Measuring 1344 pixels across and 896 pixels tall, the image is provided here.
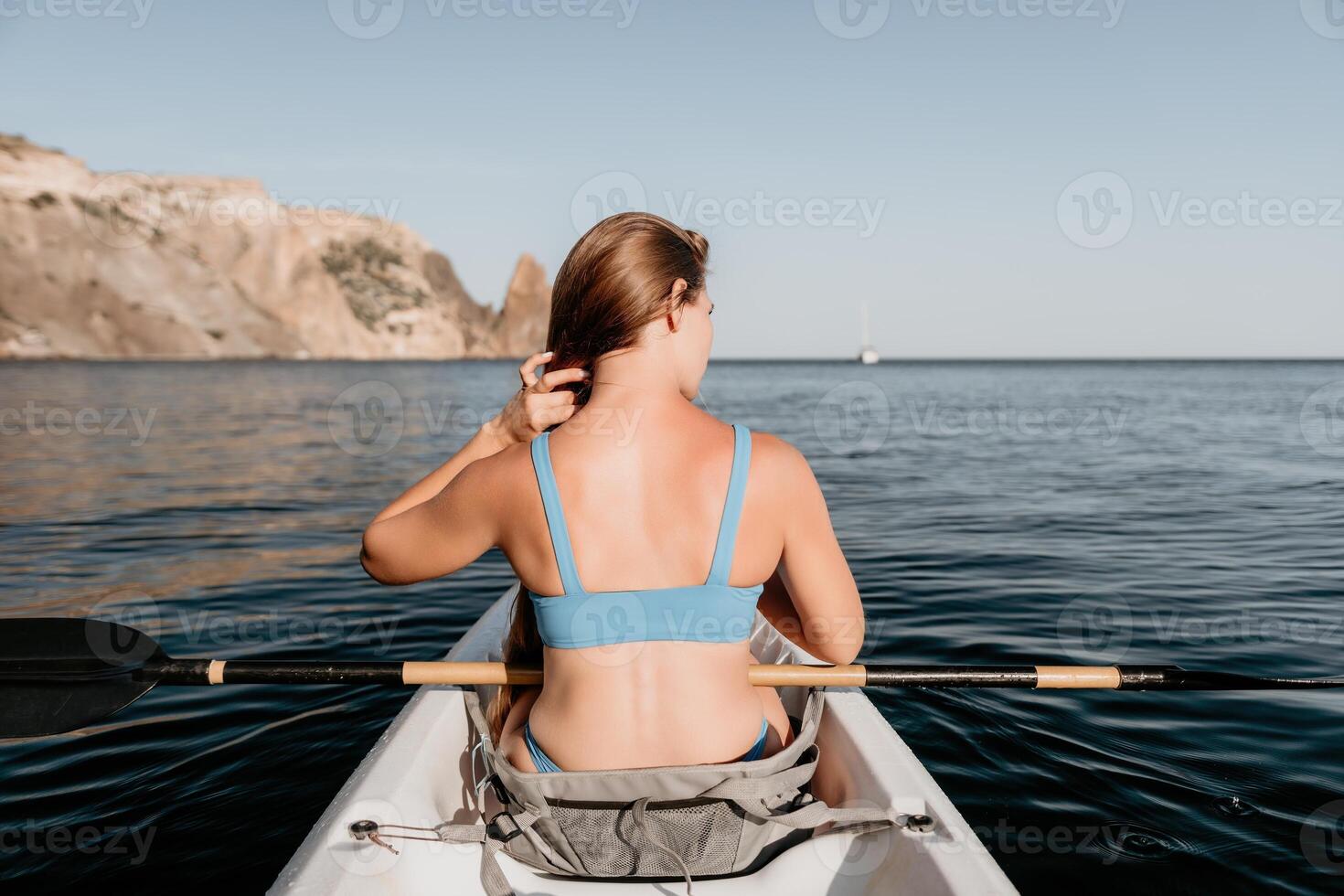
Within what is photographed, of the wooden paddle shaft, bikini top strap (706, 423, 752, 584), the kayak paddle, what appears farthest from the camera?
the kayak paddle

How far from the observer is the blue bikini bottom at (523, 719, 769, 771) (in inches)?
83.4

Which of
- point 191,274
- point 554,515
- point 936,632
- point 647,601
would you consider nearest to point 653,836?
point 647,601

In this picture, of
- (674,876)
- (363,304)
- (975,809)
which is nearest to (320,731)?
(674,876)

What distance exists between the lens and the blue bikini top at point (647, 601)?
1878 mm

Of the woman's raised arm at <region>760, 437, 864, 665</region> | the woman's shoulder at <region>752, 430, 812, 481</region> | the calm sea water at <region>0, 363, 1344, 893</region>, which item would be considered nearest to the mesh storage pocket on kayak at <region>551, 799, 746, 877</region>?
the woman's raised arm at <region>760, 437, 864, 665</region>

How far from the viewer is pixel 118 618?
678cm

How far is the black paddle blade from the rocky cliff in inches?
2851

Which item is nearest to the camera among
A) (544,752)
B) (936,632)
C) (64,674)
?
(544,752)

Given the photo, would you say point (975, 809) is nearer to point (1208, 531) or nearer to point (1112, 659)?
point (1112, 659)

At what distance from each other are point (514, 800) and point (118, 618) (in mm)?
6280

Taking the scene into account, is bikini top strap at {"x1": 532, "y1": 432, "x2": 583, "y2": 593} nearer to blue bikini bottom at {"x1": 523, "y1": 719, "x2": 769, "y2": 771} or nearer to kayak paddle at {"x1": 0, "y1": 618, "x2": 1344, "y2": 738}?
blue bikini bottom at {"x1": 523, "y1": 719, "x2": 769, "y2": 771}

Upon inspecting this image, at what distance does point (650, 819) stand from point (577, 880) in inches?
15.4

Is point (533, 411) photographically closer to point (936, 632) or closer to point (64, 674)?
point (64, 674)

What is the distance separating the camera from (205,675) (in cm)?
304
